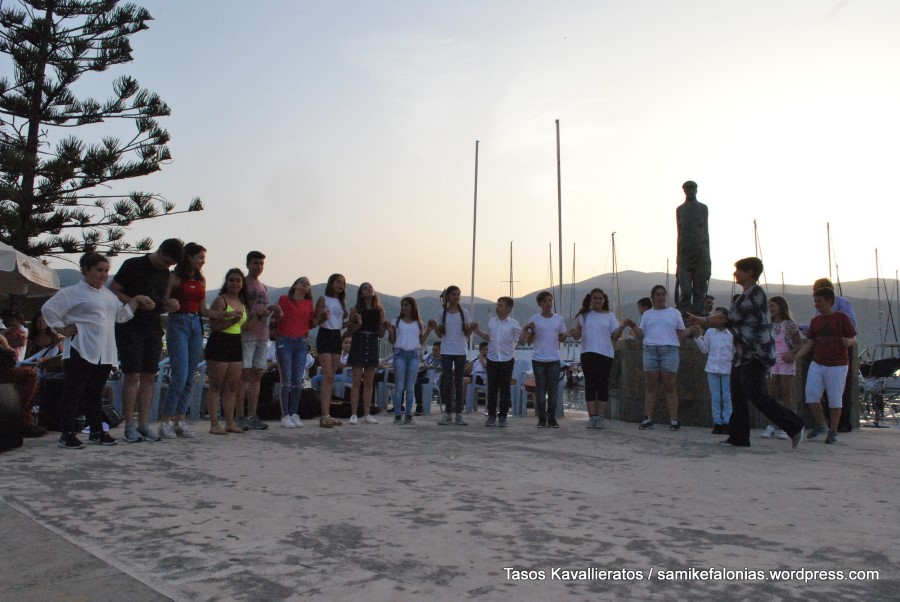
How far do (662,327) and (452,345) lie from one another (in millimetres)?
2399

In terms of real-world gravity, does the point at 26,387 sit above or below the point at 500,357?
below

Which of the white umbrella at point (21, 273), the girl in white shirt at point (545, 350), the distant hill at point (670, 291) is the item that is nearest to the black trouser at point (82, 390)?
the white umbrella at point (21, 273)

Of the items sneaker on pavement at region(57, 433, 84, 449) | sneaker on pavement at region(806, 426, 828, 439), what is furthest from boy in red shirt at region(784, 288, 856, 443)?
sneaker on pavement at region(57, 433, 84, 449)

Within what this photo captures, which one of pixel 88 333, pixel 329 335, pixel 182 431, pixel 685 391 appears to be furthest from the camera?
pixel 685 391

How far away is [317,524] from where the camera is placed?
10.3ft

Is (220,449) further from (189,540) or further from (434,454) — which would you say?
(189,540)

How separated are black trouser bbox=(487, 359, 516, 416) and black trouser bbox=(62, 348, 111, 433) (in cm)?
434

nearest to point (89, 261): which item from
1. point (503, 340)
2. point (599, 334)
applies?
point (503, 340)

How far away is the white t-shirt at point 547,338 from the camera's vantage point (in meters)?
9.02

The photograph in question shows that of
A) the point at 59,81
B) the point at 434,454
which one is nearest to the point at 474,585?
the point at 434,454

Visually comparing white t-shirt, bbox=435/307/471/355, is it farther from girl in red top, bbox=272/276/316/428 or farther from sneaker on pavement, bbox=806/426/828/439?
sneaker on pavement, bbox=806/426/828/439

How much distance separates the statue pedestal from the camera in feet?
29.8

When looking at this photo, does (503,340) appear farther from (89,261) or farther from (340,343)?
(89,261)

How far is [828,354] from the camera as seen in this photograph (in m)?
7.46
